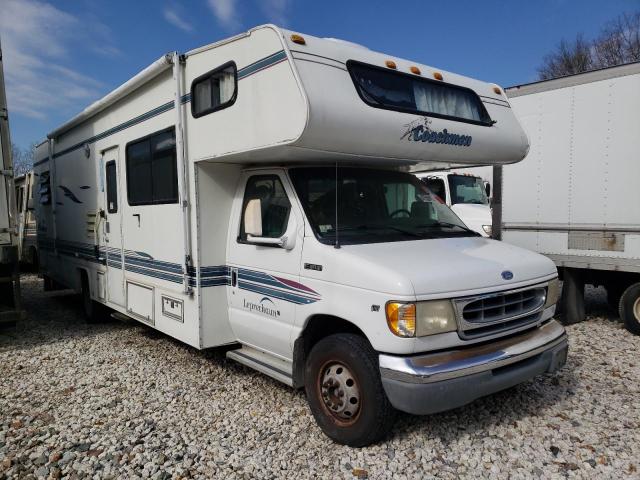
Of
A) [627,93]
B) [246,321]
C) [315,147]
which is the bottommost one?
[246,321]

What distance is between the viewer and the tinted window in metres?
3.97

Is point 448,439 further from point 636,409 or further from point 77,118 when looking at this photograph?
point 77,118

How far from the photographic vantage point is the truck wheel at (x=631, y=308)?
6.57 metres

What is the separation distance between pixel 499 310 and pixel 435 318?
649mm

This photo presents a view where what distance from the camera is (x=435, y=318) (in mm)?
3340

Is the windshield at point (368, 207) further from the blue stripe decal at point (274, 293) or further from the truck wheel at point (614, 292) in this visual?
the truck wheel at point (614, 292)

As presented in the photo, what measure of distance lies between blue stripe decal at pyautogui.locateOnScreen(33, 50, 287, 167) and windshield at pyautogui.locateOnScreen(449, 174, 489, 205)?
670 centimetres

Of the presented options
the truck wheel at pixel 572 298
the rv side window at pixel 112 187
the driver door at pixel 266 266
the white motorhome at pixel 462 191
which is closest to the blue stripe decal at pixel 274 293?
the driver door at pixel 266 266

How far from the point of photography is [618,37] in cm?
2486

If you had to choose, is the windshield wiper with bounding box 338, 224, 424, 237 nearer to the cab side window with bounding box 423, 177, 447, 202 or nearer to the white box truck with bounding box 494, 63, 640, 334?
the white box truck with bounding box 494, 63, 640, 334

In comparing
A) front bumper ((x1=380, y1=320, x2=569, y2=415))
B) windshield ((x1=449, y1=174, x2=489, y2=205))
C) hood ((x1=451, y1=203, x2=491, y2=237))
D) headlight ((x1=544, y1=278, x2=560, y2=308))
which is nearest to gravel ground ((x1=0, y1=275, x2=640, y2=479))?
front bumper ((x1=380, y1=320, x2=569, y2=415))

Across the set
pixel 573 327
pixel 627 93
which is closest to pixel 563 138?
pixel 627 93

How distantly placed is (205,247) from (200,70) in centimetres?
163

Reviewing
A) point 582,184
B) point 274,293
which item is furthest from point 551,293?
point 582,184
